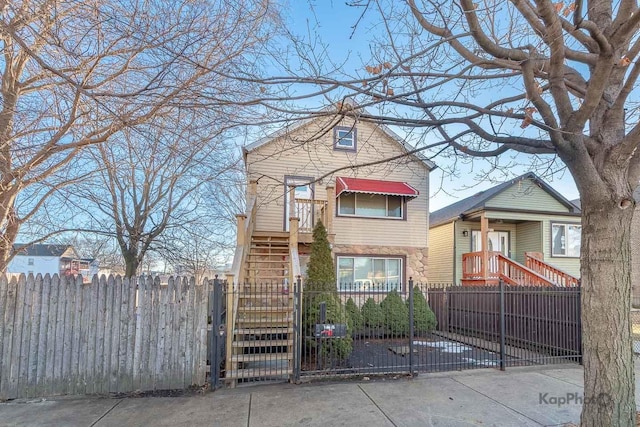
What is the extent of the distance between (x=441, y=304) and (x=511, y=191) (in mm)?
6528

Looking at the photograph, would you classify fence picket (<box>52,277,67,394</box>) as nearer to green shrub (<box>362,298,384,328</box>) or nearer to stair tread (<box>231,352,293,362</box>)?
stair tread (<box>231,352,293,362</box>)

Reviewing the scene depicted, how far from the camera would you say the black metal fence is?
19.8ft

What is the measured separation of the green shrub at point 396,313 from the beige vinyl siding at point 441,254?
589cm

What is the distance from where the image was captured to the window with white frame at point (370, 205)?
487 inches

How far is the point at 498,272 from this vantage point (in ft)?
41.0

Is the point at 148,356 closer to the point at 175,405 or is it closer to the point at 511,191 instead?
the point at 175,405

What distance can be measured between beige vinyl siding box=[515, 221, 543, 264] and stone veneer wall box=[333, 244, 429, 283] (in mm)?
4781

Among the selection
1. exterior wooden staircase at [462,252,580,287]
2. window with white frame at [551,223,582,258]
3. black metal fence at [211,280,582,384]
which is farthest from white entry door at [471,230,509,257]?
black metal fence at [211,280,582,384]

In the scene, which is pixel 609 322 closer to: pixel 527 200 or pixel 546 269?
pixel 546 269

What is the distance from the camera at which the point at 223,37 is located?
524 cm

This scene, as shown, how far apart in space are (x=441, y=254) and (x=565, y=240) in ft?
15.2

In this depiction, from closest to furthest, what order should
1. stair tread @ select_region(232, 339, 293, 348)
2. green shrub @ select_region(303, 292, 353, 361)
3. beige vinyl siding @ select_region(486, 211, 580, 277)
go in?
stair tread @ select_region(232, 339, 293, 348) → green shrub @ select_region(303, 292, 353, 361) → beige vinyl siding @ select_region(486, 211, 580, 277)

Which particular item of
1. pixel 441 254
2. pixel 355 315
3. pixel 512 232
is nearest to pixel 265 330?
pixel 355 315

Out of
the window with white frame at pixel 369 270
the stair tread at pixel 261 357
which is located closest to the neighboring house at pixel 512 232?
the window with white frame at pixel 369 270
